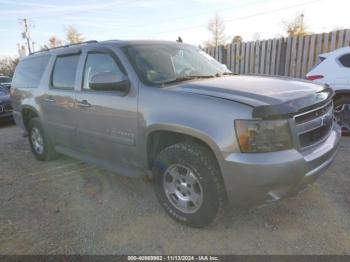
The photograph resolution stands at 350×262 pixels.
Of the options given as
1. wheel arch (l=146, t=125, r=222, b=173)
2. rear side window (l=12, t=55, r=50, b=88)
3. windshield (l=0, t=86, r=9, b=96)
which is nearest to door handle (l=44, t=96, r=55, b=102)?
rear side window (l=12, t=55, r=50, b=88)

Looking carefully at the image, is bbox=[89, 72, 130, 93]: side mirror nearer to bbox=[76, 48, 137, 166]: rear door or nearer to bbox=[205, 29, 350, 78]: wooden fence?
bbox=[76, 48, 137, 166]: rear door

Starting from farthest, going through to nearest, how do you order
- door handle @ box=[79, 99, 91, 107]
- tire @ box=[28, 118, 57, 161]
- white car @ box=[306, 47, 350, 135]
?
1. white car @ box=[306, 47, 350, 135]
2. tire @ box=[28, 118, 57, 161]
3. door handle @ box=[79, 99, 91, 107]

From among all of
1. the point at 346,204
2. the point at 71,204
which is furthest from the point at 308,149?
the point at 71,204

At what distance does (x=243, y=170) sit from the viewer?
2330 mm

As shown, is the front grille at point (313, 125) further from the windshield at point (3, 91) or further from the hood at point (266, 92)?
the windshield at point (3, 91)

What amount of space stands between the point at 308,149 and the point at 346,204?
3.75ft

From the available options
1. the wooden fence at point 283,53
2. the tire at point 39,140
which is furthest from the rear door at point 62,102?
the wooden fence at point 283,53

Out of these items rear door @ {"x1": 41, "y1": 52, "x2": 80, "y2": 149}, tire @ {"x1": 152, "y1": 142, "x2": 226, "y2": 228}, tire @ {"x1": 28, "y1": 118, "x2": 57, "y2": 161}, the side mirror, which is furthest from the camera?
tire @ {"x1": 28, "y1": 118, "x2": 57, "y2": 161}

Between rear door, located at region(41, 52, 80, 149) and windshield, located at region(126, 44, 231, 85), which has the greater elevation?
windshield, located at region(126, 44, 231, 85)

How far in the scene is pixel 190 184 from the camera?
2826 mm

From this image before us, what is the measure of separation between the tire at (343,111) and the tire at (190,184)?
13.5 feet

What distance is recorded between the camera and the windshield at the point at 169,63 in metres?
3.18

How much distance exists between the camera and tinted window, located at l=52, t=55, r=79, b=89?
3984mm

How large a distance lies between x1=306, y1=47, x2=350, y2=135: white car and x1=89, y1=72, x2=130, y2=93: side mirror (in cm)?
392
